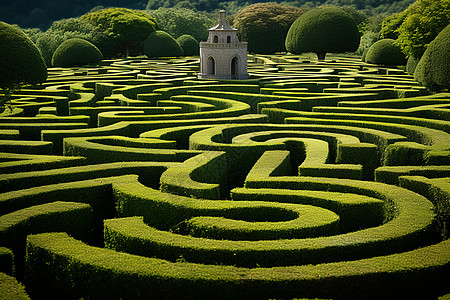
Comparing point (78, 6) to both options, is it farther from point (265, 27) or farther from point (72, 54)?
point (72, 54)

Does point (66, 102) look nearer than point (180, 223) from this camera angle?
No

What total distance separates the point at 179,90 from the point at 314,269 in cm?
2676

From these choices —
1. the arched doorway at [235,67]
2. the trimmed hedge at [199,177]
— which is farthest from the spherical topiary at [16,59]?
the trimmed hedge at [199,177]

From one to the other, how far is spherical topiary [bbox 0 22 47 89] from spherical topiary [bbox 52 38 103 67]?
2685cm

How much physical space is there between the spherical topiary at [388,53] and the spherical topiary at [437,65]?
21.9m

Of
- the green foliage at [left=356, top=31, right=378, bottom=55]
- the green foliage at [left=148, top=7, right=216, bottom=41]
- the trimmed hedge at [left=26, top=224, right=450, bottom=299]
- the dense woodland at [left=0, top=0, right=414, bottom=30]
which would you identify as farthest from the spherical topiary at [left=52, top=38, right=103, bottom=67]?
the dense woodland at [left=0, top=0, right=414, bottom=30]

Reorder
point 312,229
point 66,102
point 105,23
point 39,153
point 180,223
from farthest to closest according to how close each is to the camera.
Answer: point 105,23 < point 66,102 < point 39,153 < point 180,223 < point 312,229

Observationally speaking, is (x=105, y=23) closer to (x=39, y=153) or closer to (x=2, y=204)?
(x=39, y=153)

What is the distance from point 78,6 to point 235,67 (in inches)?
4460

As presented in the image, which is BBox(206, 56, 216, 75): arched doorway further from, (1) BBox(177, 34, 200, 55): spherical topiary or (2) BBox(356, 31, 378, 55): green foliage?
(1) BBox(177, 34, 200, 55): spherical topiary

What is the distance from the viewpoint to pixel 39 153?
19203 mm

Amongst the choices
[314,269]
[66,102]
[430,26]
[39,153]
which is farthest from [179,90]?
[314,269]

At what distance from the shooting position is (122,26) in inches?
2943

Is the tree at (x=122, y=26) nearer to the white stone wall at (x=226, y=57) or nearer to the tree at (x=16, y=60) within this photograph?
the white stone wall at (x=226, y=57)
